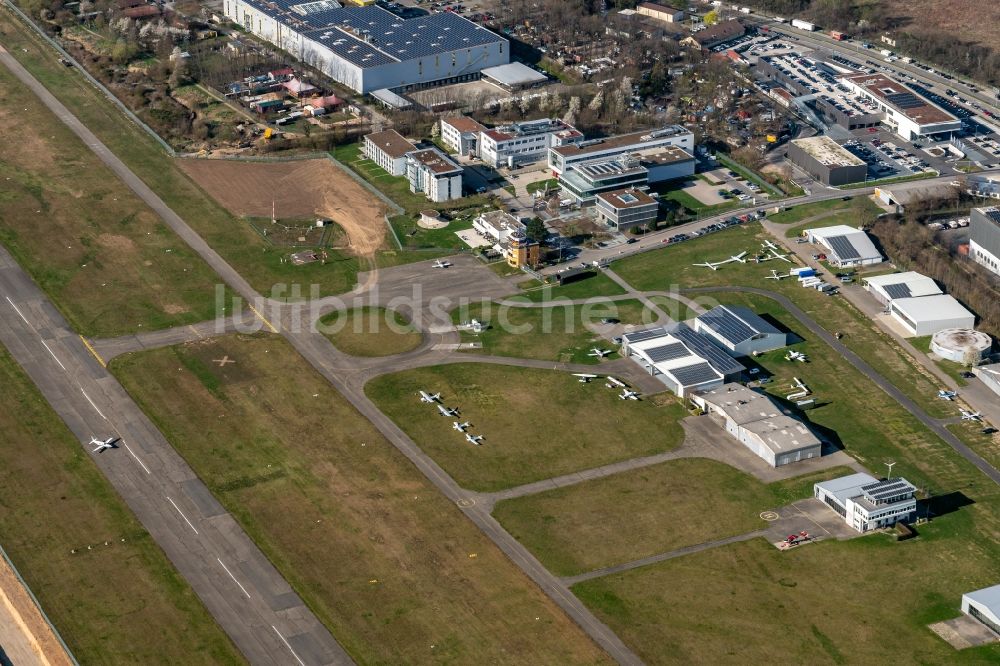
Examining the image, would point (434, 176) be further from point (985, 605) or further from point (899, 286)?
point (985, 605)

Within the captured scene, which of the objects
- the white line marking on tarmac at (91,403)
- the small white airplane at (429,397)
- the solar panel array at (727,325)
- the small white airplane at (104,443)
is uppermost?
the solar panel array at (727,325)

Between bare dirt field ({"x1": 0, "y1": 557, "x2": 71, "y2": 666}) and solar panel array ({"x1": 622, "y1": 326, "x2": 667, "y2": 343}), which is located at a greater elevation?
solar panel array ({"x1": 622, "y1": 326, "x2": 667, "y2": 343})

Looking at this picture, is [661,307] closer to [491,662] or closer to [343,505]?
[343,505]

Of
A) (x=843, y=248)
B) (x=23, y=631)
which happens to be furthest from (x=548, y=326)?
(x=23, y=631)

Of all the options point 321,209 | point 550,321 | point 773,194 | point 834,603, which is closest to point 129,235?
point 321,209

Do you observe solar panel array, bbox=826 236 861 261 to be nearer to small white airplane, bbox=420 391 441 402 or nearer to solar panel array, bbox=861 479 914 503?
solar panel array, bbox=861 479 914 503

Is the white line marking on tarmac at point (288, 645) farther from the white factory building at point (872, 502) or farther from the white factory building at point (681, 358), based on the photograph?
the white factory building at point (681, 358)

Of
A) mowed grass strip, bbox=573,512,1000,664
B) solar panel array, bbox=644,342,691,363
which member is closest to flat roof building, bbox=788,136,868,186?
solar panel array, bbox=644,342,691,363

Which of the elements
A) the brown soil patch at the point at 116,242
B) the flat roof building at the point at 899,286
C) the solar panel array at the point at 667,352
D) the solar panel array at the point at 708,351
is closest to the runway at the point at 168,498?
the brown soil patch at the point at 116,242
